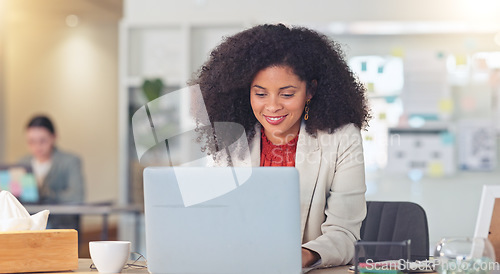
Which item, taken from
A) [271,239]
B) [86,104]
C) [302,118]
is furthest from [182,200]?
[86,104]

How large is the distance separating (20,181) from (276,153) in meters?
2.50

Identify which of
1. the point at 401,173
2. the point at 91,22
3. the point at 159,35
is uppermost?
the point at 91,22

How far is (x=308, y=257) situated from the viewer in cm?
175

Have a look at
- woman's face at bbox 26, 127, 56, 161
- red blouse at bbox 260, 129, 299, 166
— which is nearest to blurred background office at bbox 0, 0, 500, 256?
woman's face at bbox 26, 127, 56, 161

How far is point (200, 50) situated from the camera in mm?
5266

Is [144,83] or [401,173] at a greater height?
[144,83]

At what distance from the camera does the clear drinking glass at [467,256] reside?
1.50 meters

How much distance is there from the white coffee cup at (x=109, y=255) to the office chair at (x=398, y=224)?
0.84 m

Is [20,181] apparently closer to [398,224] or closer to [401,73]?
[401,73]

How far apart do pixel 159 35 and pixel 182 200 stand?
393 cm

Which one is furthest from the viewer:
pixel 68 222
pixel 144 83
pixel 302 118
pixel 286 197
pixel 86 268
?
pixel 144 83

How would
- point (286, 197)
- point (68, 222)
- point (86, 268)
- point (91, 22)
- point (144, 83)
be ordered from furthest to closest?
point (91, 22) < point (144, 83) < point (68, 222) < point (86, 268) < point (286, 197)

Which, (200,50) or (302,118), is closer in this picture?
(302,118)

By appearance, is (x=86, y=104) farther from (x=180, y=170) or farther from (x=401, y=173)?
(x=180, y=170)
